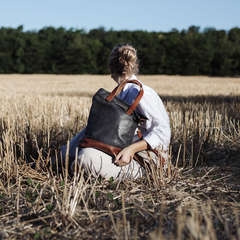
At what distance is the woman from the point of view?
7.67 feet

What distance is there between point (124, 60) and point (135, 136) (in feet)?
2.24

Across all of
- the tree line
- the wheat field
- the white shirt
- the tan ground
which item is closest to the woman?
the white shirt

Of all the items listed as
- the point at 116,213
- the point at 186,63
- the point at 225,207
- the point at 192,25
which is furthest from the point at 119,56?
the point at 192,25

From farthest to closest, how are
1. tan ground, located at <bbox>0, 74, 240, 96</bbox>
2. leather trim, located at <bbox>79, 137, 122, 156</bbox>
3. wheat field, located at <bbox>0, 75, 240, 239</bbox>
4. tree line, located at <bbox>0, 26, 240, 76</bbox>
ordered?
tree line, located at <bbox>0, 26, 240, 76</bbox>, tan ground, located at <bbox>0, 74, 240, 96</bbox>, leather trim, located at <bbox>79, 137, 122, 156</bbox>, wheat field, located at <bbox>0, 75, 240, 239</bbox>

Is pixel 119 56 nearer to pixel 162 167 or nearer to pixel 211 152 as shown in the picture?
pixel 162 167

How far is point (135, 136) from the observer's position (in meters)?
2.58

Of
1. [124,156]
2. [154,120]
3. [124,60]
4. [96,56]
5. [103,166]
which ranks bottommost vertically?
[103,166]

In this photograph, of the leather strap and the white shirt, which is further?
the white shirt

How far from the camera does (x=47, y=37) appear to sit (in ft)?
192

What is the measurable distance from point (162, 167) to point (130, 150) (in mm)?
430

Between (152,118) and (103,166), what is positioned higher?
(152,118)

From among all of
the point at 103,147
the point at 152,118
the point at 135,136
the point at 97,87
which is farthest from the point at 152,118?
the point at 97,87

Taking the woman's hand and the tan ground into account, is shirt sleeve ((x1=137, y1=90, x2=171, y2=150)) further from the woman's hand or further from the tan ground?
the tan ground

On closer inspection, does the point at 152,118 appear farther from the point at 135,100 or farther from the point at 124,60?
the point at 124,60
